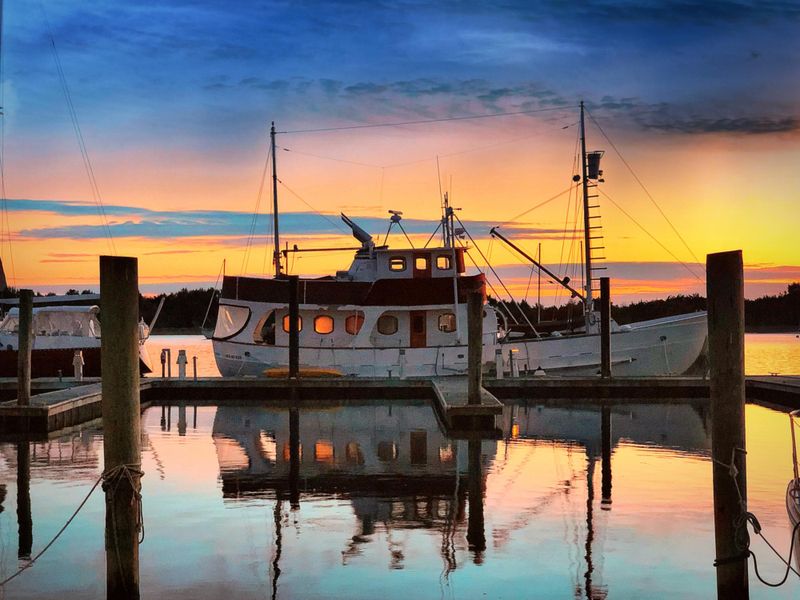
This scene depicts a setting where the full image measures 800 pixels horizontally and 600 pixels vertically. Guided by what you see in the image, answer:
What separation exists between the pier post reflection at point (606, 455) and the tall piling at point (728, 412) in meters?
4.84

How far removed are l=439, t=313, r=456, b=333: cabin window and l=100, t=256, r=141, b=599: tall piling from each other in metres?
29.6

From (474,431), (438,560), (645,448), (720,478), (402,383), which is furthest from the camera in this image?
(402,383)

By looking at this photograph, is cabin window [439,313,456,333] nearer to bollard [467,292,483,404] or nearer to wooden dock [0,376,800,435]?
wooden dock [0,376,800,435]

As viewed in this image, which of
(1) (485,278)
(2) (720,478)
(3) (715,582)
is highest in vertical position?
(1) (485,278)

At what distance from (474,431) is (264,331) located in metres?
20.2

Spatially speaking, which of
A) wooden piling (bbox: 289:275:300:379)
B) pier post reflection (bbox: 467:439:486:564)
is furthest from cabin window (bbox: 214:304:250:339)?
pier post reflection (bbox: 467:439:486:564)

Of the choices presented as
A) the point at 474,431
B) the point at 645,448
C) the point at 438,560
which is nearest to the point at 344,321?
the point at 474,431

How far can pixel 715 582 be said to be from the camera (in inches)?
409

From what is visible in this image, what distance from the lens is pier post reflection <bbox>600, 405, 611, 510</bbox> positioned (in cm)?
1485

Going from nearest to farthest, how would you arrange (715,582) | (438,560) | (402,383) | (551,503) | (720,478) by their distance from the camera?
(720,478)
(715,582)
(438,560)
(551,503)
(402,383)

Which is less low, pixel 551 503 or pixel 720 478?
pixel 720 478

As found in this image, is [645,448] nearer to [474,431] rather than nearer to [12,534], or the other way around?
[474,431]

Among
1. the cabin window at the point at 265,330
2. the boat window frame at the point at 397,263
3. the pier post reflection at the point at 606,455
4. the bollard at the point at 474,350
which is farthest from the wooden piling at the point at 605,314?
the cabin window at the point at 265,330

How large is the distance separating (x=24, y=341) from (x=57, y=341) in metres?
24.4
